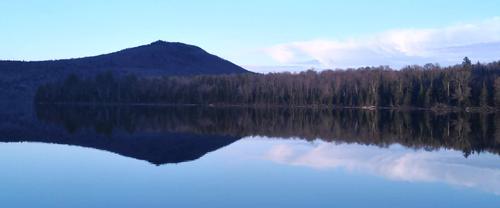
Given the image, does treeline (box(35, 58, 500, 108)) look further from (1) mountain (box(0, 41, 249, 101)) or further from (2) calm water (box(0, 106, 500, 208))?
(2) calm water (box(0, 106, 500, 208))

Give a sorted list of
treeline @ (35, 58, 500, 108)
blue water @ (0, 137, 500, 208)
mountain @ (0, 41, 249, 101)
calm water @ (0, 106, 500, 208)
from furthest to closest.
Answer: mountain @ (0, 41, 249, 101), treeline @ (35, 58, 500, 108), calm water @ (0, 106, 500, 208), blue water @ (0, 137, 500, 208)

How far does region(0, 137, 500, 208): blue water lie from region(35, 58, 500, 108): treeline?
5339 cm

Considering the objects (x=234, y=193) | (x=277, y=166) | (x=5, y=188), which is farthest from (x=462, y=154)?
(x=5, y=188)

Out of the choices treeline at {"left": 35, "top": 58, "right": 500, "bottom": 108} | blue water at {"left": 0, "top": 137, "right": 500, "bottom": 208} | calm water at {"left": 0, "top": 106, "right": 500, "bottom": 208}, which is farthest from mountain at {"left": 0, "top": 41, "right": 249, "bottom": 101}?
blue water at {"left": 0, "top": 137, "right": 500, "bottom": 208}

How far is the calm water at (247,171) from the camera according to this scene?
13298mm

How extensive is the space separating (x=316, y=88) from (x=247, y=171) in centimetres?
7185

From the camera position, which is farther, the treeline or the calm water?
the treeline

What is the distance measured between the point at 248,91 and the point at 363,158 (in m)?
71.9

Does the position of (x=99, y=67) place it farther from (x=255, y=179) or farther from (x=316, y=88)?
(x=255, y=179)

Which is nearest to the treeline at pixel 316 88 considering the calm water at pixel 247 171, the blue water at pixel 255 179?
the calm water at pixel 247 171

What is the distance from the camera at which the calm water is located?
13.3m

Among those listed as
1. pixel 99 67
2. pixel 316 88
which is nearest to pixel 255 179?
pixel 316 88

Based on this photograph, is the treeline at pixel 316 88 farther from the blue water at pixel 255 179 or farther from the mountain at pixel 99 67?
the blue water at pixel 255 179

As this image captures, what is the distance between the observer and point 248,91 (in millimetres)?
92875
